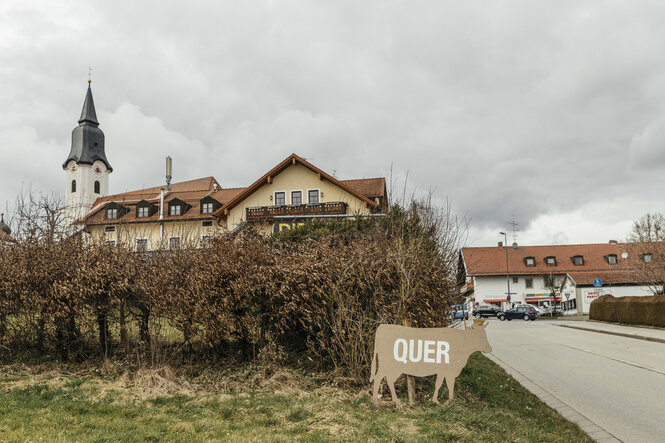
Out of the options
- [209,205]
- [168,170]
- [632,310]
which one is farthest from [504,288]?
[168,170]

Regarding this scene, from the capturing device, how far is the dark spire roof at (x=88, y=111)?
70.4 metres

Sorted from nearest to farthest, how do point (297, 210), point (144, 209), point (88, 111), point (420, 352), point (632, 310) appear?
point (420, 352)
point (632, 310)
point (297, 210)
point (144, 209)
point (88, 111)

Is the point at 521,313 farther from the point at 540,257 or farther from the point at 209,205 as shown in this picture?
the point at 209,205

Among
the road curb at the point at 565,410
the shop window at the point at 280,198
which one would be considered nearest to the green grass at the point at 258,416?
the road curb at the point at 565,410

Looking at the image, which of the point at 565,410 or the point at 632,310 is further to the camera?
the point at 632,310

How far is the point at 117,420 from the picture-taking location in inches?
251

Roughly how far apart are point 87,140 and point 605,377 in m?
74.4

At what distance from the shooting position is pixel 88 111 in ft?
233

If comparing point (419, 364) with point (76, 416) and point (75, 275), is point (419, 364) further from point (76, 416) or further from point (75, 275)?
point (75, 275)

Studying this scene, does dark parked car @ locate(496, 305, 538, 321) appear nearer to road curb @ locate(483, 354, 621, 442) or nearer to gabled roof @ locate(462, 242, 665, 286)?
gabled roof @ locate(462, 242, 665, 286)

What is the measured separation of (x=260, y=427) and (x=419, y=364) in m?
2.63

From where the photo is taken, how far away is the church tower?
2702 inches

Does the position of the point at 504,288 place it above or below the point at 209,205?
below

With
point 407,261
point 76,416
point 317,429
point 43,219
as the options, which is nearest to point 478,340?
point 407,261
